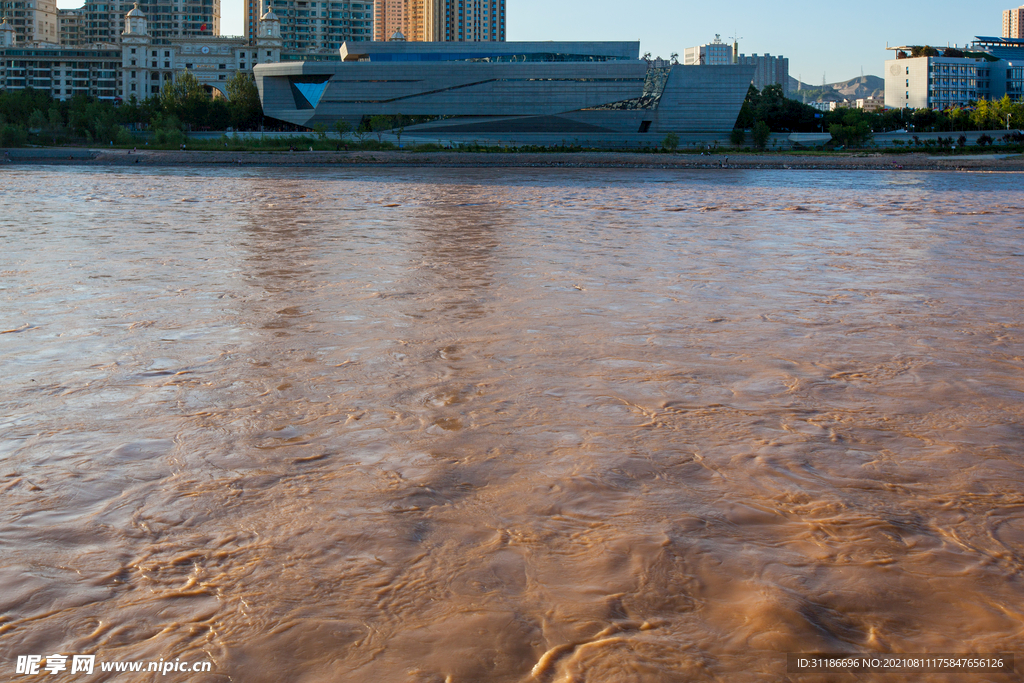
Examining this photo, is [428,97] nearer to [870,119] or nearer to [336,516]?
[870,119]

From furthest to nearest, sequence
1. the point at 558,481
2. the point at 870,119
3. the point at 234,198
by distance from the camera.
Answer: the point at 870,119
the point at 234,198
the point at 558,481

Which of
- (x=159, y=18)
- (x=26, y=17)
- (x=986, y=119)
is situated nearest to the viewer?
(x=986, y=119)

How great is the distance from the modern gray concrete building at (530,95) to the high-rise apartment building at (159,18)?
45345 millimetres

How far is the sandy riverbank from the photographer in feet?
161

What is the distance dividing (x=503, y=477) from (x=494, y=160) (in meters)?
49.4

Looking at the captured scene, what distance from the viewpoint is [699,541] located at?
2.63 metres

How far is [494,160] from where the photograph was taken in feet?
169

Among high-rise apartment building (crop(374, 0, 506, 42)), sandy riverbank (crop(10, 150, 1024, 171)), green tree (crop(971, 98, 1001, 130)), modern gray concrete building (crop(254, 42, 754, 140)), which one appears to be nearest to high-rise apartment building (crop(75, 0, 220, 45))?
high-rise apartment building (crop(374, 0, 506, 42))

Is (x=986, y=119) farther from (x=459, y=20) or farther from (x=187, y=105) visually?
(x=459, y=20)

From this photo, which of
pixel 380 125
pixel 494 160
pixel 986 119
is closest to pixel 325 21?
pixel 380 125

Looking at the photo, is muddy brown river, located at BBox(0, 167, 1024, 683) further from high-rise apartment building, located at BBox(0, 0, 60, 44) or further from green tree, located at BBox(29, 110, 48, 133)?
high-rise apartment building, located at BBox(0, 0, 60, 44)

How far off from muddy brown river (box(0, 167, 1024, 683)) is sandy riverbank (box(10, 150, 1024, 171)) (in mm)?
44371

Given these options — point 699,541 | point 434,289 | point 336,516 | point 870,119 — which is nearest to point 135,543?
point 336,516

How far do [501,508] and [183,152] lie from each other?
54.8 metres
